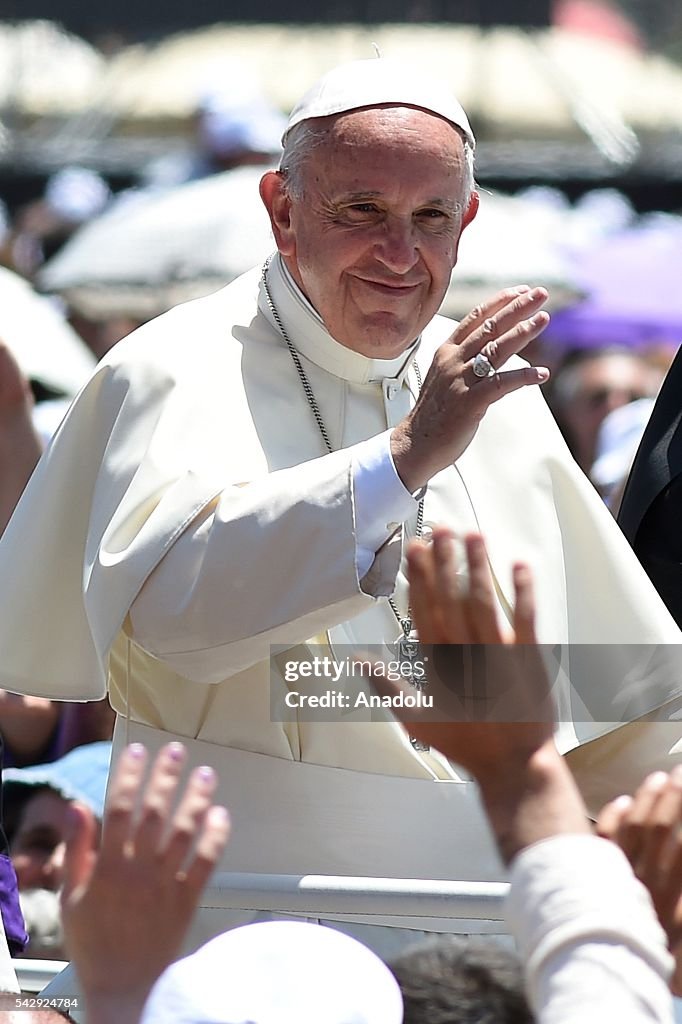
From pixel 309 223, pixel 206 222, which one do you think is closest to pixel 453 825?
pixel 309 223

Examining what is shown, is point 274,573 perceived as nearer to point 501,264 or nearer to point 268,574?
point 268,574

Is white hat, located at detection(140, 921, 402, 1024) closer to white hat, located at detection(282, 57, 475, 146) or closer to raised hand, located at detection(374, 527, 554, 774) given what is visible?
raised hand, located at detection(374, 527, 554, 774)

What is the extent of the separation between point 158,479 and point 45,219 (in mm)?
10212

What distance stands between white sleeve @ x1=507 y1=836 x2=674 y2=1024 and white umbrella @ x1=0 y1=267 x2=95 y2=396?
4.83 metres

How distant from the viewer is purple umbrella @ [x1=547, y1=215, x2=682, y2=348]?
35.3ft

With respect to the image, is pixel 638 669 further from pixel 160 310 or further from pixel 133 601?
pixel 160 310

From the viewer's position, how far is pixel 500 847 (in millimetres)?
2023

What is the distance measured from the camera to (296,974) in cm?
209

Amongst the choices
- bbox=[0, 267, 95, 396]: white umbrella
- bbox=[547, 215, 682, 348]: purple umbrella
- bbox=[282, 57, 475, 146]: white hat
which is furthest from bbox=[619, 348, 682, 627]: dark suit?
bbox=[547, 215, 682, 348]: purple umbrella

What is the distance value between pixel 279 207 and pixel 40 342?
3.75 meters

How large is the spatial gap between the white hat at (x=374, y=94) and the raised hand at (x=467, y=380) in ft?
1.87

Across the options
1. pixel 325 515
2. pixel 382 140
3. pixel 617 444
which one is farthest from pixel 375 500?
pixel 617 444

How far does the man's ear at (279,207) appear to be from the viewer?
3365 mm

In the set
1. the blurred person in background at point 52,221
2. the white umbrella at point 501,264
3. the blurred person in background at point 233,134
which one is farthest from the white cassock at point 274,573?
the blurred person in background at point 52,221
